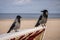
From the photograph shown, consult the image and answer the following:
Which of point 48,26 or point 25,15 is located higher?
point 25,15

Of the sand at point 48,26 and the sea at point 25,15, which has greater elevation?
the sea at point 25,15

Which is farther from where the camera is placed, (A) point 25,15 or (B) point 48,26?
(B) point 48,26

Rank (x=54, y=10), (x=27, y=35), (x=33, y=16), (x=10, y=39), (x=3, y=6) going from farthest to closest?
(x=54, y=10) < (x=33, y=16) < (x=3, y=6) < (x=27, y=35) < (x=10, y=39)

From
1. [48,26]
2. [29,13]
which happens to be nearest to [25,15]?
[29,13]

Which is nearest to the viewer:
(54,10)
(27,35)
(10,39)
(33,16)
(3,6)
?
(10,39)

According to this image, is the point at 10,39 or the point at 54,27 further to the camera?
the point at 54,27

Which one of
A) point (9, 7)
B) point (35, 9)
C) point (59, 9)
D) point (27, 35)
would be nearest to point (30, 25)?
point (35, 9)

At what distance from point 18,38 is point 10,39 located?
0.27 ft

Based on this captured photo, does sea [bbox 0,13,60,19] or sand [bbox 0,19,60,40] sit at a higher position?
sea [bbox 0,13,60,19]

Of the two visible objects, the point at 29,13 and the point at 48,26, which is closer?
the point at 29,13

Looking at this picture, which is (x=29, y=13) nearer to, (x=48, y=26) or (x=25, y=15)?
(x=25, y=15)

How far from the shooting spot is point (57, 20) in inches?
86.5

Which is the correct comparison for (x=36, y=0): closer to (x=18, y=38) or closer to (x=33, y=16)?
(x=33, y=16)

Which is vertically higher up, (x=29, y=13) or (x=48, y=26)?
(x=29, y=13)
